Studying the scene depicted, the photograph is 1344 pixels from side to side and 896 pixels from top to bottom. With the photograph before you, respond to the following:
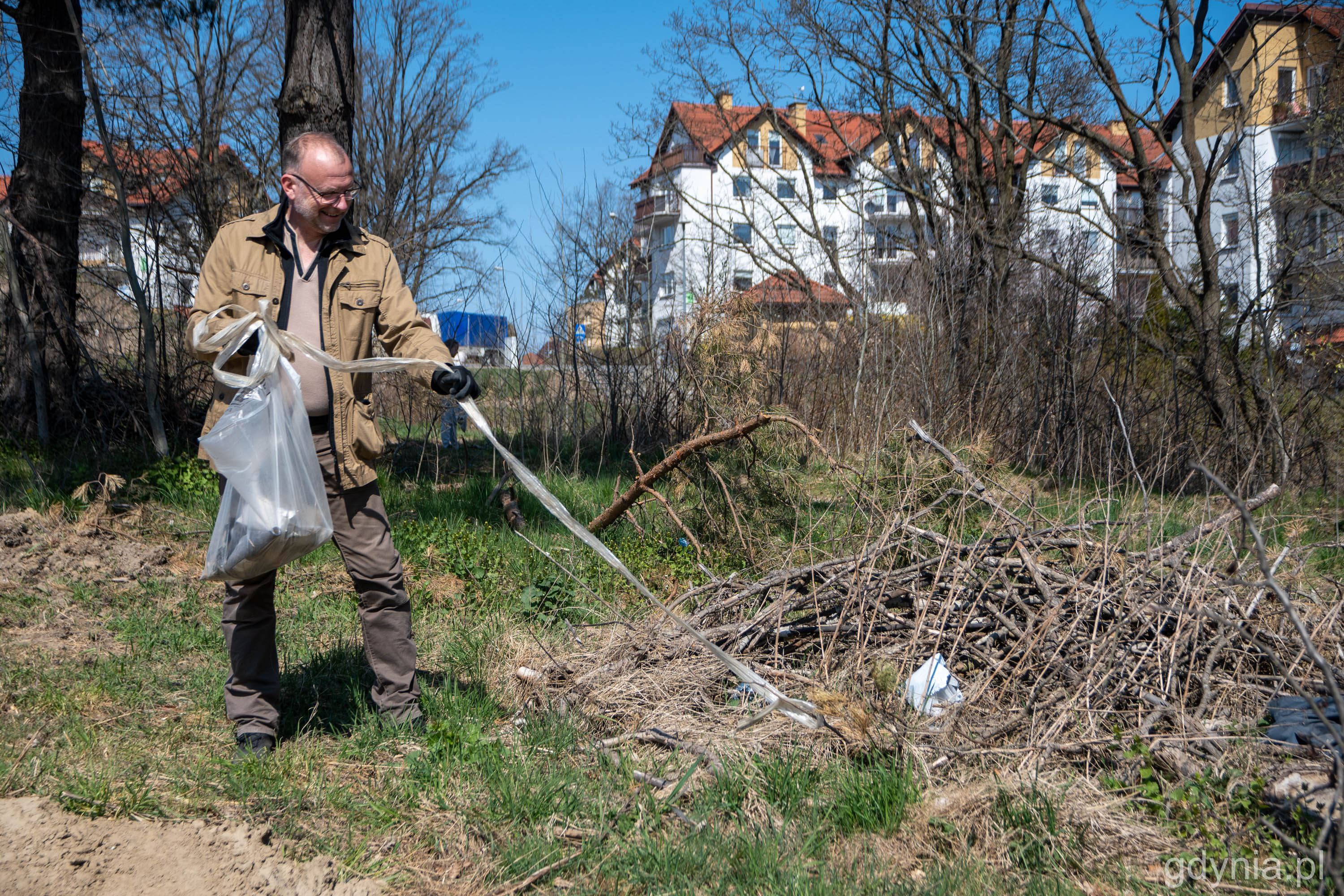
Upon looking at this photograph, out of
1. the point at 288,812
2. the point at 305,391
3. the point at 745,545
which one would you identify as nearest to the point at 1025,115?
the point at 745,545

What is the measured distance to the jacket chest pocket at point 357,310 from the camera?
10.4 ft

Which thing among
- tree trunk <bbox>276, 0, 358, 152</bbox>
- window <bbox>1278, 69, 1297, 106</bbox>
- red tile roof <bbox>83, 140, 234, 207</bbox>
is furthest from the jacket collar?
window <bbox>1278, 69, 1297, 106</bbox>

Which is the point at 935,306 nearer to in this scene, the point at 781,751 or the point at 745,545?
the point at 745,545

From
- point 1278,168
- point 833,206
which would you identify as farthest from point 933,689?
point 833,206

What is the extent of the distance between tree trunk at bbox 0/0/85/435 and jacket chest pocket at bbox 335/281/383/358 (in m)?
5.71

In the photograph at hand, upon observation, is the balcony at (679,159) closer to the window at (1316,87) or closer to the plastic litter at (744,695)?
the window at (1316,87)

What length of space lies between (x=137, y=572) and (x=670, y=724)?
345 centimetres

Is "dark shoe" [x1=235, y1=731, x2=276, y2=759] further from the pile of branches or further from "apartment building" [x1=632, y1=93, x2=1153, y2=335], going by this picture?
"apartment building" [x1=632, y1=93, x2=1153, y2=335]

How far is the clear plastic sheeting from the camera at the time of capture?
2732mm

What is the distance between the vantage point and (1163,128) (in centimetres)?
929

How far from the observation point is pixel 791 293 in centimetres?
1213

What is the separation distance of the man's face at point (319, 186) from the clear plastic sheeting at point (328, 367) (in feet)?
1.22

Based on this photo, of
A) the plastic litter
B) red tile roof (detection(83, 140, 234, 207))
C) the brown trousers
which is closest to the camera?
the brown trousers

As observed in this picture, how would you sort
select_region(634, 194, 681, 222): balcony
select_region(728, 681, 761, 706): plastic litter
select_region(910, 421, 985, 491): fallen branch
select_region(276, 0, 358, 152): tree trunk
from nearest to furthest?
select_region(728, 681, 761, 706): plastic litter < select_region(910, 421, 985, 491): fallen branch < select_region(276, 0, 358, 152): tree trunk < select_region(634, 194, 681, 222): balcony
